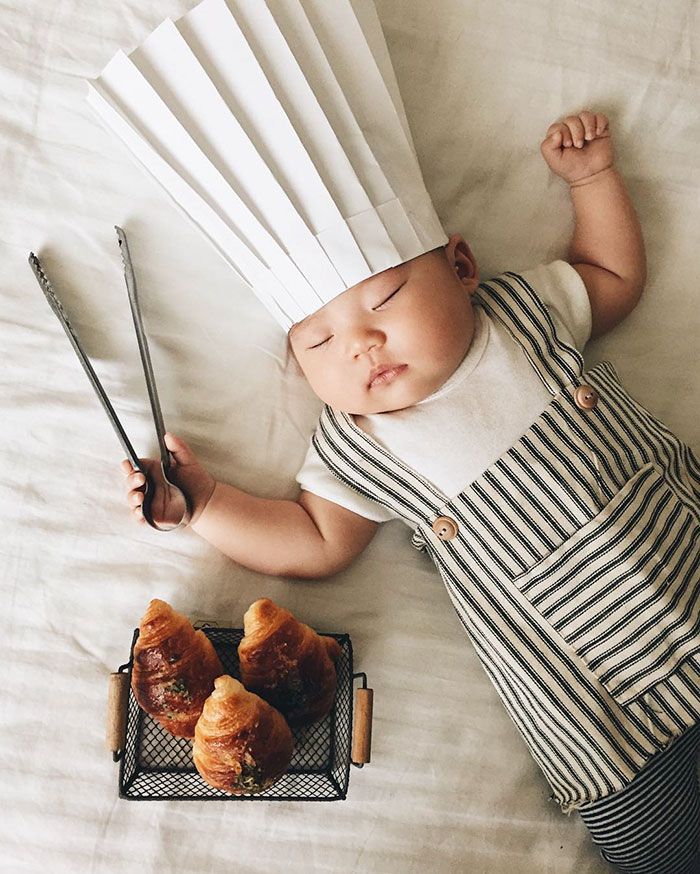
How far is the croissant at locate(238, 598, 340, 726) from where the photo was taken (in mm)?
775

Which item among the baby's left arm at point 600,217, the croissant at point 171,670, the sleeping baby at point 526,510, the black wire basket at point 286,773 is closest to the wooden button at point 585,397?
the sleeping baby at point 526,510

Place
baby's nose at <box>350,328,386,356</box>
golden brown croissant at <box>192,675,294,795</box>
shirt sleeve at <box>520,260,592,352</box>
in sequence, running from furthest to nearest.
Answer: shirt sleeve at <box>520,260,592,352</box> → baby's nose at <box>350,328,386,356</box> → golden brown croissant at <box>192,675,294,795</box>

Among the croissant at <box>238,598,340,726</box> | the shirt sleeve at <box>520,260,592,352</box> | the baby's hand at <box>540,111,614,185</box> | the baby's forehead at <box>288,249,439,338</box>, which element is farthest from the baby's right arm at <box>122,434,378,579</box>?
the baby's hand at <box>540,111,614,185</box>

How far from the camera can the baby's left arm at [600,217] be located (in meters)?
0.97

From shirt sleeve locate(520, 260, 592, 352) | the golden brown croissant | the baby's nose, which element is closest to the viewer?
the golden brown croissant

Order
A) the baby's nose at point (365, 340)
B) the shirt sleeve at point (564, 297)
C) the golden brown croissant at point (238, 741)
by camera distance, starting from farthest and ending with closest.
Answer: the shirt sleeve at point (564, 297) → the baby's nose at point (365, 340) → the golden brown croissant at point (238, 741)

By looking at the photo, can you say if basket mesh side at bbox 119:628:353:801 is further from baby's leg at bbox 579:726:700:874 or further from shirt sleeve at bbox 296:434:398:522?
baby's leg at bbox 579:726:700:874

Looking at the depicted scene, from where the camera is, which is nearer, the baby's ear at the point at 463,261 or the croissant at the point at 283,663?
the croissant at the point at 283,663

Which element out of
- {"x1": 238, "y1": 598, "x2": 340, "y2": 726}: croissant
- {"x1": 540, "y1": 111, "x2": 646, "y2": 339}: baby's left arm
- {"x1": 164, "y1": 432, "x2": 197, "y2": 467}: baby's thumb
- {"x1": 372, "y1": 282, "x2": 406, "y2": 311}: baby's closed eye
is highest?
{"x1": 540, "y1": 111, "x2": 646, "y2": 339}: baby's left arm

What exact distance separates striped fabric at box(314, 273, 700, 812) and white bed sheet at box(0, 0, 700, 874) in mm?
75

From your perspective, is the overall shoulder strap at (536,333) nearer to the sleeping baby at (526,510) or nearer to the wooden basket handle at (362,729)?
the sleeping baby at (526,510)

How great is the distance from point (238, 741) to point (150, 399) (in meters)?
0.36

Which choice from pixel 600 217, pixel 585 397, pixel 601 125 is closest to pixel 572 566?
pixel 585 397

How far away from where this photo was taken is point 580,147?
97 cm
